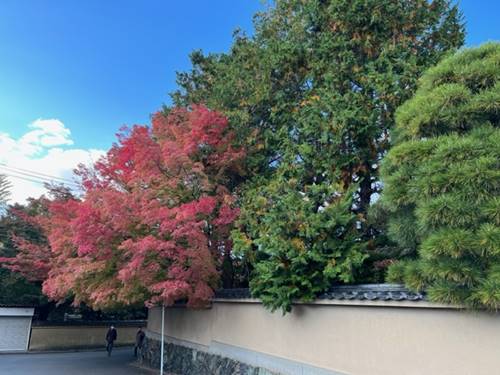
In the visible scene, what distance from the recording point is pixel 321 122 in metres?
8.30

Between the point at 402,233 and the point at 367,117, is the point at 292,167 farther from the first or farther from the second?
the point at 402,233

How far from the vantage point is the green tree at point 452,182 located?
173 inches

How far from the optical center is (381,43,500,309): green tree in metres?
4.39

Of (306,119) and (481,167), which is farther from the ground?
(306,119)

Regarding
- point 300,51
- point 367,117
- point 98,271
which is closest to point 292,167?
point 367,117

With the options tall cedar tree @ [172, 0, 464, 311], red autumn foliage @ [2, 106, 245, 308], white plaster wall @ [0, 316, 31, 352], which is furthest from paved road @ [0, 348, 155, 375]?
tall cedar tree @ [172, 0, 464, 311]

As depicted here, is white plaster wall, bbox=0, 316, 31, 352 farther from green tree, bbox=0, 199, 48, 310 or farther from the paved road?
the paved road

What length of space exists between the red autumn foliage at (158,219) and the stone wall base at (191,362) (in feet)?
5.56

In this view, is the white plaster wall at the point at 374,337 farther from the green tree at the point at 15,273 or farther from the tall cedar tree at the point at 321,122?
the green tree at the point at 15,273

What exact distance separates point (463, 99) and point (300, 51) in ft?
18.8

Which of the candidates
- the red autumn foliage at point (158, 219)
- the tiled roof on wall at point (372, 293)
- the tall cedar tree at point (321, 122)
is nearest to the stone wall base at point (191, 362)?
the red autumn foliage at point (158, 219)

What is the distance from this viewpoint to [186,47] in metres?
16.4

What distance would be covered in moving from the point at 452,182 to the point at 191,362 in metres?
10.2

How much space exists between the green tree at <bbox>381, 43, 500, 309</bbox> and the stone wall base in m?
5.09
